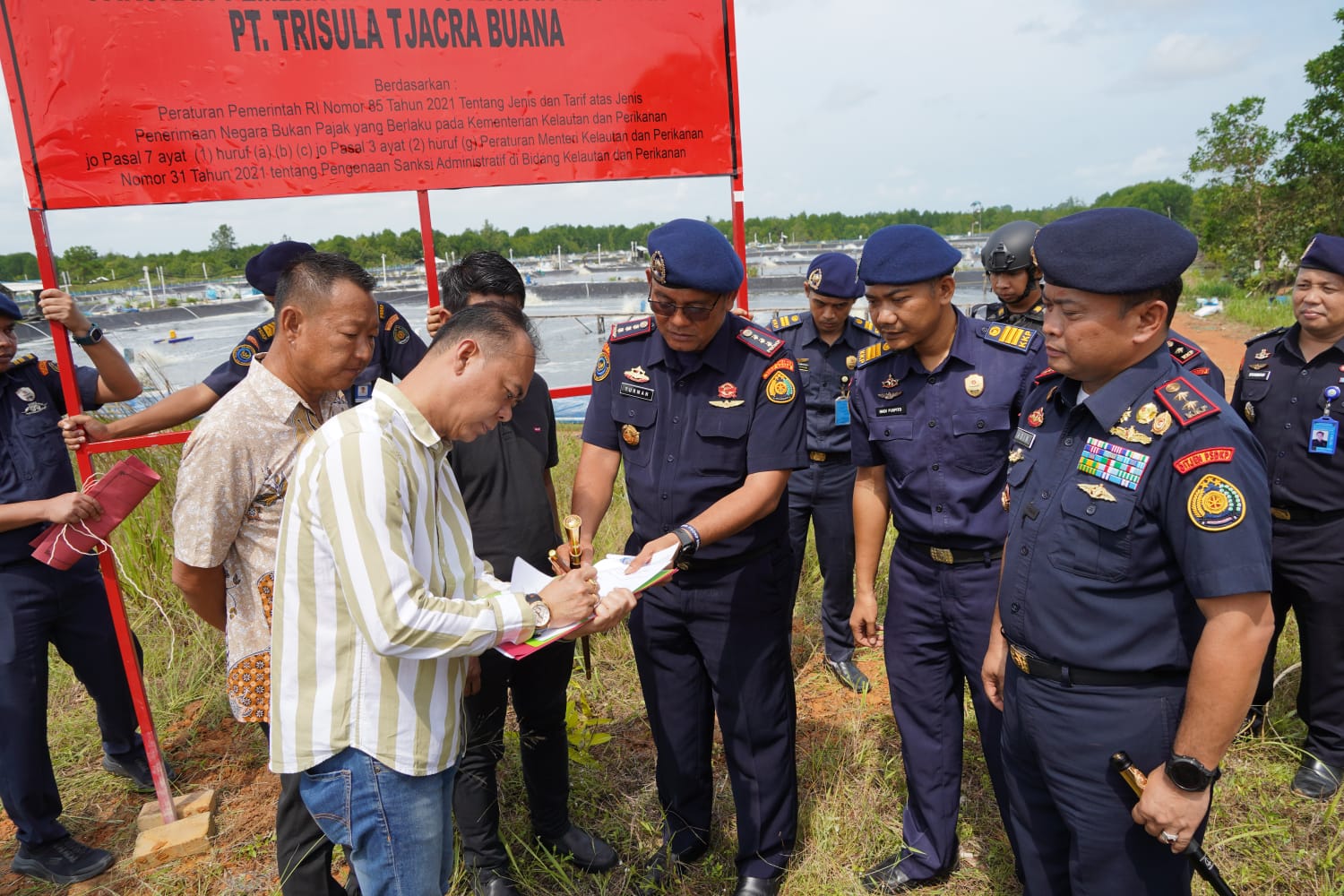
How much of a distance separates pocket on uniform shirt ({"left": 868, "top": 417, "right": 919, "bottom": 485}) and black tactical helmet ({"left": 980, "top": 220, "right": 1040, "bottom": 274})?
2.16 meters

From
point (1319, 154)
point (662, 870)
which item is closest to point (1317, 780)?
point (662, 870)

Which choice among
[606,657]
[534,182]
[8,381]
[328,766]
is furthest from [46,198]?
[606,657]

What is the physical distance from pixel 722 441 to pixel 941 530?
76 cm

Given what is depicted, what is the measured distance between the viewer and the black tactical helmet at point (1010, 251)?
425 cm

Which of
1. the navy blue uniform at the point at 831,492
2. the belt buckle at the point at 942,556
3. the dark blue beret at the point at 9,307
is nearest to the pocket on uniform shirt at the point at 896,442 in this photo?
the belt buckle at the point at 942,556

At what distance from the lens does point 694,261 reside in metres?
2.29

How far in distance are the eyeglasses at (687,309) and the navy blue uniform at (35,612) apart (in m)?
2.59

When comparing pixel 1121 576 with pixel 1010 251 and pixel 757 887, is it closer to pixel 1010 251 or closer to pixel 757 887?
pixel 757 887

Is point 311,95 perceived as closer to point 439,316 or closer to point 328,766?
point 439,316

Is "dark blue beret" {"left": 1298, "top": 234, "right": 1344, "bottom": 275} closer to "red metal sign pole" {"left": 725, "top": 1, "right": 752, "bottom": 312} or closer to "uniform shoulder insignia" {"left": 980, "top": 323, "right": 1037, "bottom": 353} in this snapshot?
"uniform shoulder insignia" {"left": 980, "top": 323, "right": 1037, "bottom": 353}

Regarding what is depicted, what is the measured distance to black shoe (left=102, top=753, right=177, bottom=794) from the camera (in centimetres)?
351

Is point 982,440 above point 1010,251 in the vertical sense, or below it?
below

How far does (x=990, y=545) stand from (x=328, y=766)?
197cm

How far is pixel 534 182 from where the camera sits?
9.96 ft
